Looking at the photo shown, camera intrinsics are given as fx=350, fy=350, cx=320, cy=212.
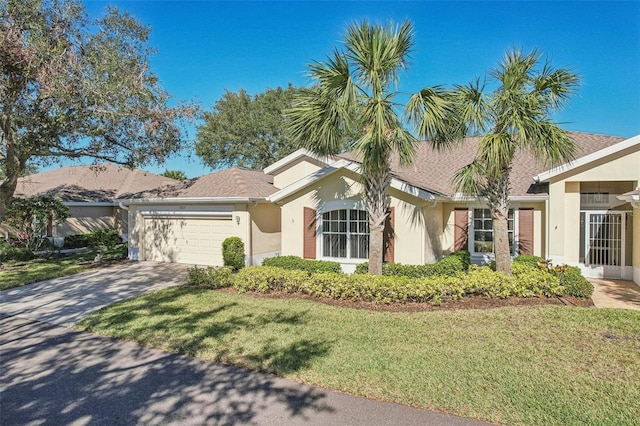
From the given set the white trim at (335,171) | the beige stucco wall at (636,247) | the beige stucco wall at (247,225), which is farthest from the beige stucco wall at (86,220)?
the beige stucco wall at (636,247)

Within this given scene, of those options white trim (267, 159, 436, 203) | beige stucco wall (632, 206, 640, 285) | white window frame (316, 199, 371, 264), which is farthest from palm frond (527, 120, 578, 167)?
white window frame (316, 199, 371, 264)

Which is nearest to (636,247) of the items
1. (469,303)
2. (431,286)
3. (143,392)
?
(469,303)

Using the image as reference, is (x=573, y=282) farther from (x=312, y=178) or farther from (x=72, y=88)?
(x=72, y=88)

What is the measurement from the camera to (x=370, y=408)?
4312 millimetres

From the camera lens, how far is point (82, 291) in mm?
10758

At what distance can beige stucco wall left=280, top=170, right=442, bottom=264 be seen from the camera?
1127 centimetres

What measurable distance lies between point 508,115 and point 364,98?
375 centimetres

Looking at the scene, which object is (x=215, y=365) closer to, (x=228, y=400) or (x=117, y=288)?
(x=228, y=400)

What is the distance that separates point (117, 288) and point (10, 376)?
6.06 meters

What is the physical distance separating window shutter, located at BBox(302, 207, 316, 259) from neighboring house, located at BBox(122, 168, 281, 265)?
2.56 meters

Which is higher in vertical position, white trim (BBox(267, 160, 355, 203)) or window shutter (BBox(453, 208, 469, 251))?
white trim (BBox(267, 160, 355, 203))

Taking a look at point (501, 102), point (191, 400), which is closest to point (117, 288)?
point (191, 400)

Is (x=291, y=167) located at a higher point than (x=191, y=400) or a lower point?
higher

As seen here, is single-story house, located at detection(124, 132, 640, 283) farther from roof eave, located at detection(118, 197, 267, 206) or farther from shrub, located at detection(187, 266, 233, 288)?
shrub, located at detection(187, 266, 233, 288)
